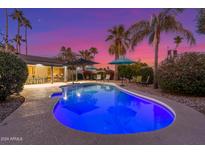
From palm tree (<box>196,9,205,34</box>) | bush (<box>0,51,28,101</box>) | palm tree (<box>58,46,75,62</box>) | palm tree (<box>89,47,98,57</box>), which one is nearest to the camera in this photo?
bush (<box>0,51,28,101</box>)

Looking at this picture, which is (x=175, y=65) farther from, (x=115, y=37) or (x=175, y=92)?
(x=115, y=37)

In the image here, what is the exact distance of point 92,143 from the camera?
3.34 metres

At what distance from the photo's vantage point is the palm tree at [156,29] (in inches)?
475

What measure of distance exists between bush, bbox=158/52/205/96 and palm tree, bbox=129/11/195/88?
2.44m

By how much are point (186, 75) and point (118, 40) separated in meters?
16.7

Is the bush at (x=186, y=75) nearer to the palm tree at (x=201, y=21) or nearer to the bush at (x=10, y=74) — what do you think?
the palm tree at (x=201, y=21)

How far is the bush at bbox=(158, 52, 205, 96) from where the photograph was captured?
905 cm

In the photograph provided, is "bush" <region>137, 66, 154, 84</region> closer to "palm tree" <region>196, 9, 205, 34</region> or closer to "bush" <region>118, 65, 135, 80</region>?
"bush" <region>118, 65, 135, 80</region>

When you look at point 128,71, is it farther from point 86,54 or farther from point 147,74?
point 86,54

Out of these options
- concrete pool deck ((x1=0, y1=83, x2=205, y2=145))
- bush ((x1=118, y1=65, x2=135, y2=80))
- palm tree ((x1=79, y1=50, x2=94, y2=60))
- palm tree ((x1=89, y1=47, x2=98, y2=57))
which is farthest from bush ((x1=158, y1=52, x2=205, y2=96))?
palm tree ((x1=79, y1=50, x2=94, y2=60))

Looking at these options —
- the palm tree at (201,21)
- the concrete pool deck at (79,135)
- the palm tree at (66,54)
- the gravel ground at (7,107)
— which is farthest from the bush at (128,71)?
the palm tree at (66,54)

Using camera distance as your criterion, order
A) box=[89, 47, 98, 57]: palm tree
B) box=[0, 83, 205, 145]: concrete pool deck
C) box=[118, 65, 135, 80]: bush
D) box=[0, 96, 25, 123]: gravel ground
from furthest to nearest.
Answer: box=[89, 47, 98, 57]: palm tree, box=[118, 65, 135, 80]: bush, box=[0, 96, 25, 123]: gravel ground, box=[0, 83, 205, 145]: concrete pool deck
